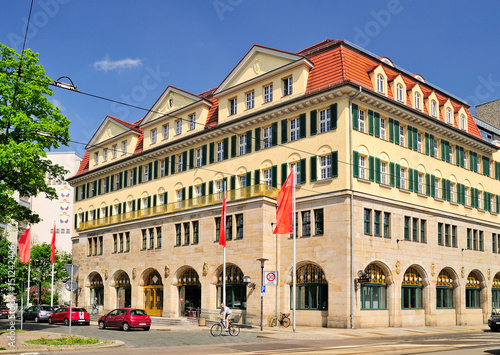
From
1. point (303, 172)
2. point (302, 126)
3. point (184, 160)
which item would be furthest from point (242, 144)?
point (184, 160)

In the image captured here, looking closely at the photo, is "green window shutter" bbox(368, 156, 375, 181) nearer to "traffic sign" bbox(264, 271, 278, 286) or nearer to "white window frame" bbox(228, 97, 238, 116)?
"traffic sign" bbox(264, 271, 278, 286)

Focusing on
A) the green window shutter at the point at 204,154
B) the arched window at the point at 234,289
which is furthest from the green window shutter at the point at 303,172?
the green window shutter at the point at 204,154

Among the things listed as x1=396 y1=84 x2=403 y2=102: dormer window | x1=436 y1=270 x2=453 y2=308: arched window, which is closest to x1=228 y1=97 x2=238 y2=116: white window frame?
x1=396 y1=84 x2=403 y2=102: dormer window

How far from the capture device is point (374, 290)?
37969 mm

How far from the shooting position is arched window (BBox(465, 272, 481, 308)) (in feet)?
152

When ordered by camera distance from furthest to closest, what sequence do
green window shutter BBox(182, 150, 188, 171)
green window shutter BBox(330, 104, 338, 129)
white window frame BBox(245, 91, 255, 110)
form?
green window shutter BBox(182, 150, 188, 171), white window frame BBox(245, 91, 255, 110), green window shutter BBox(330, 104, 338, 129)

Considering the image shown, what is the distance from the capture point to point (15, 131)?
96.0ft

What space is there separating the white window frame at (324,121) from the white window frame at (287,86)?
132 inches

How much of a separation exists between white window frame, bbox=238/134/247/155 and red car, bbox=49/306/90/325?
54.7 feet

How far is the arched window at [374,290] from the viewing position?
121 feet

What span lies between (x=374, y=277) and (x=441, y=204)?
34.1ft

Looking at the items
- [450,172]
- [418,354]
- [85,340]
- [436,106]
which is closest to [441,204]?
[450,172]

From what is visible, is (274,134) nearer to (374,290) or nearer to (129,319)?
(374,290)

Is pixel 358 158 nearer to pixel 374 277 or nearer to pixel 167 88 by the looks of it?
pixel 374 277
